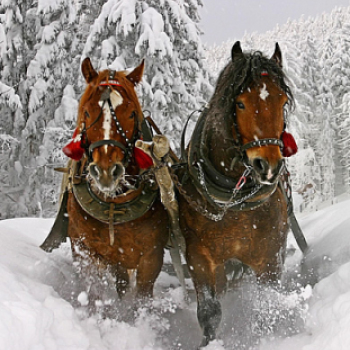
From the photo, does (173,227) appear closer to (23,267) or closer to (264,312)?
A: (264,312)

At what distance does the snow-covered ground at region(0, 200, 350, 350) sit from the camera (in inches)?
103

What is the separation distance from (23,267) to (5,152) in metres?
8.98

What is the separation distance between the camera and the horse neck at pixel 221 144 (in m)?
3.00

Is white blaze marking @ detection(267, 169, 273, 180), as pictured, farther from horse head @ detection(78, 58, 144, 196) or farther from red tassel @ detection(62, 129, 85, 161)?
red tassel @ detection(62, 129, 85, 161)

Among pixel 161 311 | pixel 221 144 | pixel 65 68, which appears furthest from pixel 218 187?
pixel 65 68

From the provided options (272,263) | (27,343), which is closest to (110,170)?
(27,343)

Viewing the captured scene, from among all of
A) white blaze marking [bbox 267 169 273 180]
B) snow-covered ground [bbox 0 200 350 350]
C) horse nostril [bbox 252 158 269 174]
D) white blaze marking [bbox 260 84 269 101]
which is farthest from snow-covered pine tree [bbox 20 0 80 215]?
white blaze marking [bbox 267 169 273 180]

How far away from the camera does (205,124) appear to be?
3406 millimetres

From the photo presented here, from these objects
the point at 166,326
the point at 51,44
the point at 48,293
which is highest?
the point at 51,44

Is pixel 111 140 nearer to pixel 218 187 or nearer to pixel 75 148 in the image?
pixel 75 148

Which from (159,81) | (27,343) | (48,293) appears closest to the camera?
(27,343)

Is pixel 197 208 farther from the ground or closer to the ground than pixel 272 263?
farther from the ground

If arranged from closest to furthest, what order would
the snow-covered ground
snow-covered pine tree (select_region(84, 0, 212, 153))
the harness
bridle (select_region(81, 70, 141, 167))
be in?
the snow-covered ground
bridle (select_region(81, 70, 141, 167))
the harness
snow-covered pine tree (select_region(84, 0, 212, 153))

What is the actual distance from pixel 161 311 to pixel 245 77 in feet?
7.61
